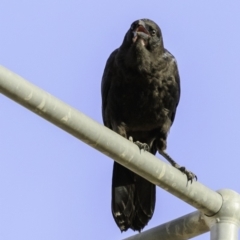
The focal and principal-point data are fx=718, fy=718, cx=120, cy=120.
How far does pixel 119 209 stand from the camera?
18.9 feet

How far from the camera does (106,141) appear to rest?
134 inches

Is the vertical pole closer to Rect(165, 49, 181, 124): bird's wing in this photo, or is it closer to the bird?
the bird

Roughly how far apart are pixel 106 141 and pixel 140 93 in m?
2.98

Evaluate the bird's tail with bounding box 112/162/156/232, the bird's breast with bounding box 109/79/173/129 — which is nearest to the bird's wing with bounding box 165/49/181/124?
the bird's breast with bounding box 109/79/173/129

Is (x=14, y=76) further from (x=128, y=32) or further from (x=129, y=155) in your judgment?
(x=128, y=32)

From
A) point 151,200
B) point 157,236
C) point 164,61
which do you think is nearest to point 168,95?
point 164,61

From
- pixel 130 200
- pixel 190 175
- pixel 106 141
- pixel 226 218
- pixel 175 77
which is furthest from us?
pixel 175 77

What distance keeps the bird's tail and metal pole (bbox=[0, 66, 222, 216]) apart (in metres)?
1.94

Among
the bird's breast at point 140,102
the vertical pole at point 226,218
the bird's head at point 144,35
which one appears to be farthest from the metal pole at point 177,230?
the bird's head at point 144,35

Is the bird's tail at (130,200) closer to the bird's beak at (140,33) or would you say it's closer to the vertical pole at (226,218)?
the bird's beak at (140,33)

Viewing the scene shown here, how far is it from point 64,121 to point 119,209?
8.68ft

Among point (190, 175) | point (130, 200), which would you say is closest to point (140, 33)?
point (130, 200)

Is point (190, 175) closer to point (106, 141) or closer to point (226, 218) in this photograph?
point (226, 218)

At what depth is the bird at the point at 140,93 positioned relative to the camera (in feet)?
20.9
